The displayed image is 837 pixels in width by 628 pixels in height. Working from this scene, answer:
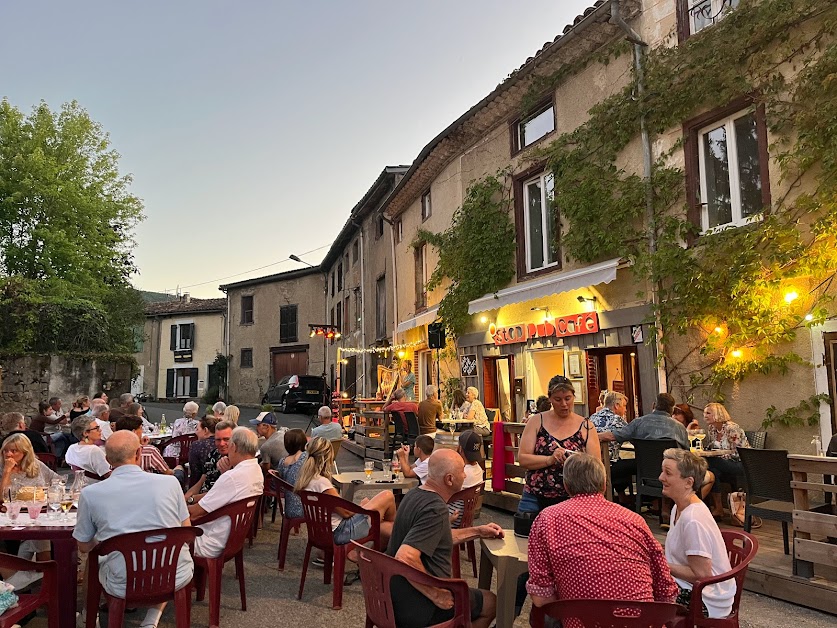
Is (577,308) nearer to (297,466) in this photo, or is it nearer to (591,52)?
(591,52)

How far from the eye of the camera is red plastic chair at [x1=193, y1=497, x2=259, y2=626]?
432cm

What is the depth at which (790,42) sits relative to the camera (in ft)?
25.1

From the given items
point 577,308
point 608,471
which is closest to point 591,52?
point 577,308

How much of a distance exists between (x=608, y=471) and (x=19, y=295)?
16608mm

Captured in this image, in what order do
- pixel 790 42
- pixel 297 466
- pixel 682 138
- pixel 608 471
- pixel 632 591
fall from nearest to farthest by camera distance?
pixel 632 591
pixel 297 466
pixel 608 471
pixel 790 42
pixel 682 138

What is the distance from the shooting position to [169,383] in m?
38.4

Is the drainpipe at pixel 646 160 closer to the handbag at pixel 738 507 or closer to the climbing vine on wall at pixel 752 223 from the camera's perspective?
the climbing vine on wall at pixel 752 223

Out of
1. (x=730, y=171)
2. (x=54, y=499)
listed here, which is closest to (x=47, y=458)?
(x=54, y=499)

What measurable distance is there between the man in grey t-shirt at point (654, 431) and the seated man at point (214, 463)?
12.3 feet

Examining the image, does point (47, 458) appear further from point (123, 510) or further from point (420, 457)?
point (420, 457)

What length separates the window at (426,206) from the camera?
675 inches

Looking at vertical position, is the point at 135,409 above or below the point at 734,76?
below

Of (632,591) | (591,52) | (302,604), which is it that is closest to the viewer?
(632,591)

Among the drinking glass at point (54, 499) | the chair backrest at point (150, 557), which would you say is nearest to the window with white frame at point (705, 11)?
the chair backrest at point (150, 557)
